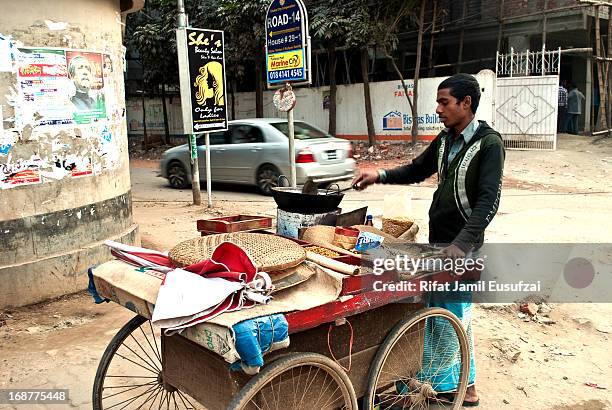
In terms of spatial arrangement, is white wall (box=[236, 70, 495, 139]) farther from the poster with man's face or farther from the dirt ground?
the poster with man's face

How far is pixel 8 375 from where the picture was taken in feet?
12.6

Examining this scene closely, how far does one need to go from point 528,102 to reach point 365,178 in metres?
12.5

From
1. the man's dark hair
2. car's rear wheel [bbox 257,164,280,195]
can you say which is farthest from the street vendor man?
car's rear wheel [bbox 257,164,280,195]

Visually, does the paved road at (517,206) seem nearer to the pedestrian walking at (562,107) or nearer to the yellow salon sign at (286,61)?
the yellow salon sign at (286,61)

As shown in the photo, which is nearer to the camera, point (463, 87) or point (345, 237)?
point (463, 87)

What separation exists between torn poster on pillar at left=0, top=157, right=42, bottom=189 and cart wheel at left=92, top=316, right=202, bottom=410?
1.65 m

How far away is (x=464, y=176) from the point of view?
308cm

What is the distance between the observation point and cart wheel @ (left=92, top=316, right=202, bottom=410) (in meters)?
2.83

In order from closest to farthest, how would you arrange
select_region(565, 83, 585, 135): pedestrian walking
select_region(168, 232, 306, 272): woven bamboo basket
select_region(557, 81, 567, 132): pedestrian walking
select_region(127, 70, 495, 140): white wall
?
1. select_region(168, 232, 306, 272): woven bamboo basket
2. select_region(127, 70, 495, 140): white wall
3. select_region(557, 81, 567, 132): pedestrian walking
4. select_region(565, 83, 585, 135): pedestrian walking

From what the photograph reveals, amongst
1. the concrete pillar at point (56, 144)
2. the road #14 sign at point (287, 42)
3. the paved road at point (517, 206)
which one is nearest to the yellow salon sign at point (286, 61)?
the road #14 sign at point (287, 42)

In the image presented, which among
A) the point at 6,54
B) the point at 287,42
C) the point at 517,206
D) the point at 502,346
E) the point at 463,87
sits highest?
the point at 287,42

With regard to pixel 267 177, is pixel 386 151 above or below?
above

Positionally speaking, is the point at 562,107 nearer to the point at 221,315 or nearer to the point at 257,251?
the point at 257,251

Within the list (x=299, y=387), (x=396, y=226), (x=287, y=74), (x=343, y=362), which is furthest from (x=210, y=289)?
(x=287, y=74)
